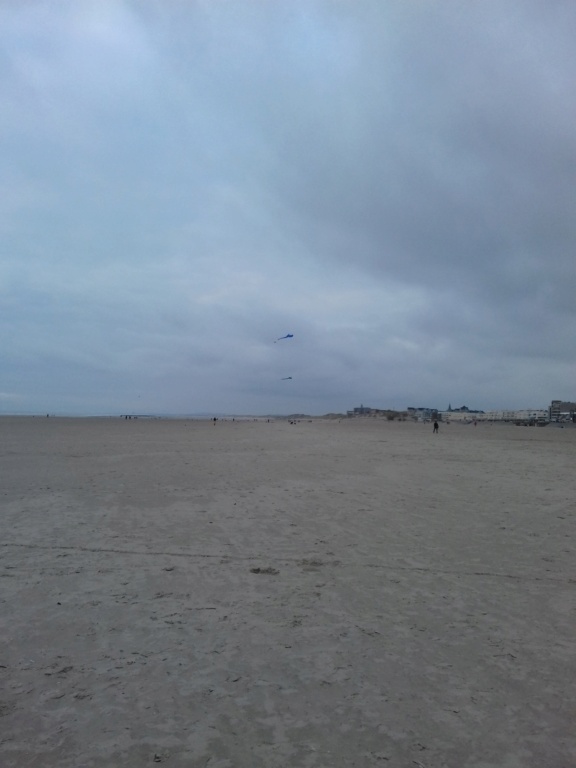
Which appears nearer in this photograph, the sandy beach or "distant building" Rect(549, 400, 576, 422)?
the sandy beach

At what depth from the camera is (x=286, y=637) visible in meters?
4.70

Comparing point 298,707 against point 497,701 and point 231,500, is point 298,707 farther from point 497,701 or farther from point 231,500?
point 231,500

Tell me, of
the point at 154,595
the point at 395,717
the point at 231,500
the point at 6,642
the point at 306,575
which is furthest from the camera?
the point at 231,500

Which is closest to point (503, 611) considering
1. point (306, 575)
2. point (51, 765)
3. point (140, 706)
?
point (306, 575)

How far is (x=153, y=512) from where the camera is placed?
10.1 m

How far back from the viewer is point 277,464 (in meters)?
19.0

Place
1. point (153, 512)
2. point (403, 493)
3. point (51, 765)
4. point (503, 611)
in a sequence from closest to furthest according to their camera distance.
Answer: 1. point (51, 765)
2. point (503, 611)
3. point (153, 512)
4. point (403, 493)

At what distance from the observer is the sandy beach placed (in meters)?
3.21

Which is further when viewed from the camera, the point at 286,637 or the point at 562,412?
the point at 562,412

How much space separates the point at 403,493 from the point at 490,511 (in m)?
2.58

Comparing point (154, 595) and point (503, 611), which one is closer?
point (503, 611)

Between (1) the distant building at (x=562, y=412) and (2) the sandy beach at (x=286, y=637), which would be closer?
(2) the sandy beach at (x=286, y=637)

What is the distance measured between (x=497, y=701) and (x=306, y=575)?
3110 millimetres

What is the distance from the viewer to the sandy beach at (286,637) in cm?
321
